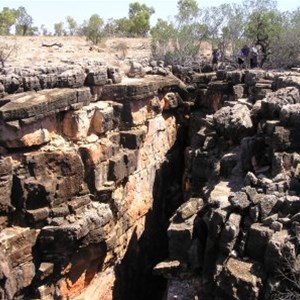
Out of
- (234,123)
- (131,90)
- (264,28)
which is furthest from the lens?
(264,28)

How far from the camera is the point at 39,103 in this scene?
12188mm

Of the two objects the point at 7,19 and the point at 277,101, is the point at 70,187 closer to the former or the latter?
the point at 277,101

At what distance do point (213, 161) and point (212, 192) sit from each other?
9.22 ft

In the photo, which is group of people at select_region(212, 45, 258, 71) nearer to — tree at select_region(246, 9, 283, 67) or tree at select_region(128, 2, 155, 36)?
tree at select_region(246, 9, 283, 67)

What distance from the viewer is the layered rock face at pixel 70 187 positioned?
1227 cm

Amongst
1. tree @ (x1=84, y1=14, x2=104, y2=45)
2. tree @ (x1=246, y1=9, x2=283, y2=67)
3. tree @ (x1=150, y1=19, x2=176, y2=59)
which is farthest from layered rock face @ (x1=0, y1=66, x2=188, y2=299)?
tree @ (x1=84, y1=14, x2=104, y2=45)

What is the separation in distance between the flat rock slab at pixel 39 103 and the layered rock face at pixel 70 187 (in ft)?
0.08

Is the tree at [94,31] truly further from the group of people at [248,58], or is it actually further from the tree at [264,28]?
the group of people at [248,58]

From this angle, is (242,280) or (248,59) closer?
(242,280)

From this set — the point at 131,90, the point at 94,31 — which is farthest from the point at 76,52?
the point at 131,90

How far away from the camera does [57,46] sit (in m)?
31.3

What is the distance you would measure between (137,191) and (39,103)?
558 centimetres

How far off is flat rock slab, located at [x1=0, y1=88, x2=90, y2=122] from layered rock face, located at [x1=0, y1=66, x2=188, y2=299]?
1.0 inches

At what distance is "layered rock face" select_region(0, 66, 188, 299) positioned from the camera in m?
12.3
